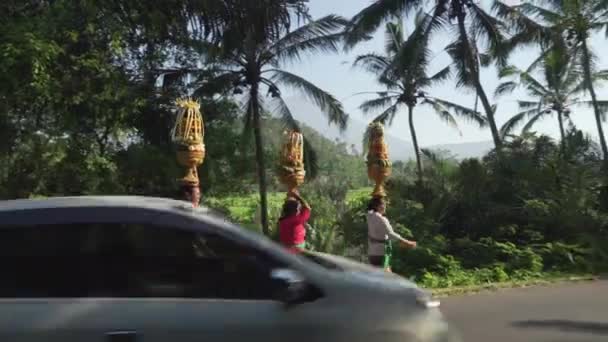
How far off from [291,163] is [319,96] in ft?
30.7

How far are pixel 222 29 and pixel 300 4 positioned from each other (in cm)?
238

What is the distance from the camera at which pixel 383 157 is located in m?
11.7

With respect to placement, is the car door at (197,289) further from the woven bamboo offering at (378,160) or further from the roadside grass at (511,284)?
the woven bamboo offering at (378,160)

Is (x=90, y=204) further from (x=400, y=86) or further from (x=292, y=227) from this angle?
(x=400, y=86)

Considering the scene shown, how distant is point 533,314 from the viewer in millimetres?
7562

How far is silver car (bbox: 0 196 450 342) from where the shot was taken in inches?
130

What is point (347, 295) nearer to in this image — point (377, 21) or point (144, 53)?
point (144, 53)

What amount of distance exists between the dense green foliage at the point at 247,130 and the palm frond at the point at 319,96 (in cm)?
4

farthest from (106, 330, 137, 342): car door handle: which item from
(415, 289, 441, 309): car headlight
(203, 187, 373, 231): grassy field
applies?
(203, 187, 373, 231): grassy field

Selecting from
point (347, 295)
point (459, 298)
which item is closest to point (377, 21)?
point (459, 298)

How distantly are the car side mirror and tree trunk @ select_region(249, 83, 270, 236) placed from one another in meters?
13.5

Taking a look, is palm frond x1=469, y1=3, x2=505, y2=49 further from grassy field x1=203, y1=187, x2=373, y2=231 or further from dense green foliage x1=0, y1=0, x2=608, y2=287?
grassy field x1=203, y1=187, x2=373, y2=231

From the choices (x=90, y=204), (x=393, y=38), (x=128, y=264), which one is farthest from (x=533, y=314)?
(x=393, y=38)

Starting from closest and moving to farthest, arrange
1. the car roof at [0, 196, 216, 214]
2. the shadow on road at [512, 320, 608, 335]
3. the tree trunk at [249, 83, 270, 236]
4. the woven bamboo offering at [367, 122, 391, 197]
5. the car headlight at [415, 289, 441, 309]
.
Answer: the car roof at [0, 196, 216, 214] → the car headlight at [415, 289, 441, 309] → the shadow on road at [512, 320, 608, 335] → the woven bamboo offering at [367, 122, 391, 197] → the tree trunk at [249, 83, 270, 236]
